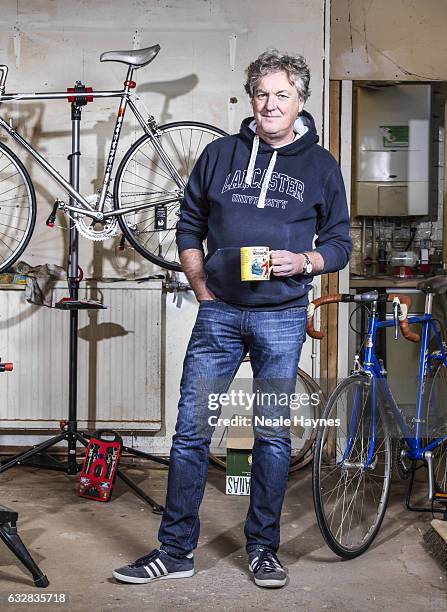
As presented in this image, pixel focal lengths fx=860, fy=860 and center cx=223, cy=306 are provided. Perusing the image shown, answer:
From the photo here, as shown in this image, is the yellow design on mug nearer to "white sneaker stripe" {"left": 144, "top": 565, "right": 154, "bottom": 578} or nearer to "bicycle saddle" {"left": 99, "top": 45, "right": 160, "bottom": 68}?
"white sneaker stripe" {"left": 144, "top": 565, "right": 154, "bottom": 578}

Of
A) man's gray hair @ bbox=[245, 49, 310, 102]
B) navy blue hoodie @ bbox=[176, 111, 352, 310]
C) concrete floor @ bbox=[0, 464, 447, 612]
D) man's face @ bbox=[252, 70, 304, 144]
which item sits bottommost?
concrete floor @ bbox=[0, 464, 447, 612]

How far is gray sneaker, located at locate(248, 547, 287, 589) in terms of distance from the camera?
2.54 metres

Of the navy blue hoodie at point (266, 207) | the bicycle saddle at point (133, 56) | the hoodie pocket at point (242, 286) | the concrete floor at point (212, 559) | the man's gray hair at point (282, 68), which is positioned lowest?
the concrete floor at point (212, 559)

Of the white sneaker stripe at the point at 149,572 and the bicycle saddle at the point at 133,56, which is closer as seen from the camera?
the white sneaker stripe at the point at 149,572

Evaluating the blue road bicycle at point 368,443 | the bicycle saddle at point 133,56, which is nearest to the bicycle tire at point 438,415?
the blue road bicycle at point 368,443

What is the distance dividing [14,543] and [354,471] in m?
1.23

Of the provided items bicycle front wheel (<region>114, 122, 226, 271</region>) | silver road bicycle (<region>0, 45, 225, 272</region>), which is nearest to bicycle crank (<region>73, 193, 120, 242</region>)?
silver road bicycle (<region>0, 45, 225, 272</region>)

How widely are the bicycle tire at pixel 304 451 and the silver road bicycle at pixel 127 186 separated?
2.64 ft

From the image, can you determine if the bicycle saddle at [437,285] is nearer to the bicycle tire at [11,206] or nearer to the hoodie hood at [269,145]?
the hoodie hood at [269,145]

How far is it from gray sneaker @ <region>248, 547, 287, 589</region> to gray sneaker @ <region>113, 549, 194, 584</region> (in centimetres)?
20

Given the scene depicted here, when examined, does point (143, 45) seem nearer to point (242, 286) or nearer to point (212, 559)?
point (242, 286)

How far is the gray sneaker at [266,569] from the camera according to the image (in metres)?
2.54

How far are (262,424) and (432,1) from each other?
2815 mm

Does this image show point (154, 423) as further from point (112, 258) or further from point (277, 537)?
point (277, 537)
